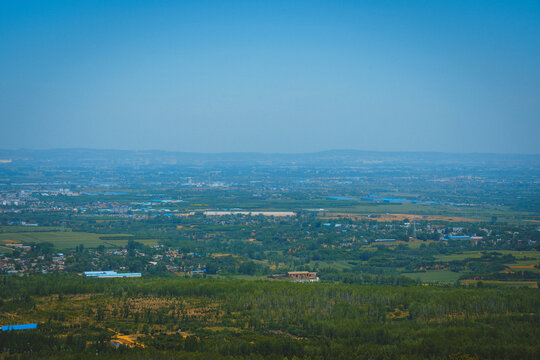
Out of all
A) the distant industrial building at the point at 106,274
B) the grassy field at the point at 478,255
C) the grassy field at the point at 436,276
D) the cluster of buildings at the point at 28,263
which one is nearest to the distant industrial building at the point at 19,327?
the distant industrial building at the point at 106,274

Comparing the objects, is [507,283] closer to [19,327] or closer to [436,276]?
[436,276]

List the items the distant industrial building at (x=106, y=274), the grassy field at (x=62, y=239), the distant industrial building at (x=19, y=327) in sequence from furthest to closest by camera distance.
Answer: the grassy field at (x=62, y=239), the distant industrial building at (x=106, y=274), the distant industrial building at (x=19, y=327)

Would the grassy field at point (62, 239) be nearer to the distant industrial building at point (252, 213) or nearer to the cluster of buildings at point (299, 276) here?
the cluster of buildings at point (299, 276)

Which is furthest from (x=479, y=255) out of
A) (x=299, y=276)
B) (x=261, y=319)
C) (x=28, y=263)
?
(x=28, y=263)

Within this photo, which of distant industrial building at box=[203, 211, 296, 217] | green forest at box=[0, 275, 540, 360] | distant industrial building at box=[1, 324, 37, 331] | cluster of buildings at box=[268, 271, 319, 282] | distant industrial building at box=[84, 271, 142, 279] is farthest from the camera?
distant industrial building at box=[203, 211, 296, 217]

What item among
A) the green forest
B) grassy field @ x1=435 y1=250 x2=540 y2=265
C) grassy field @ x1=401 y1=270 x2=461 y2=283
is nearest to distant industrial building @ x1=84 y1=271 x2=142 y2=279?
the green forest

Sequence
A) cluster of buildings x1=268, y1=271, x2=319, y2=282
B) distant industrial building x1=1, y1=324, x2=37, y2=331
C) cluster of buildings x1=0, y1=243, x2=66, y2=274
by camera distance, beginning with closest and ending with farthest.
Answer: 1. distant industrial building x1=1, y1=324, x2=37, y2=331
2. cluster of buildings x1=268, y1=271, x2=319, y2=282
3. cluster of buildings x1=0, y1=243, x2=66, y2=274

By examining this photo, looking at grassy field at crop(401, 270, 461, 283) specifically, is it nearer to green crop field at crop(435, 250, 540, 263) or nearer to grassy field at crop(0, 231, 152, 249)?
green crop field at crop(435, 250, 540, 263)
